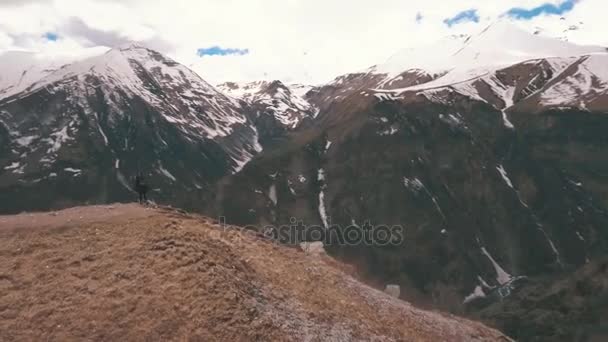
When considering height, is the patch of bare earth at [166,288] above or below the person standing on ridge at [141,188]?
below

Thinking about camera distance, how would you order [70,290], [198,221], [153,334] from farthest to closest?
[198,221]
[70,290]
[153,334]

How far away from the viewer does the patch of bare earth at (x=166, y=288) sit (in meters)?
28.0

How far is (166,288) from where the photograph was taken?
29.5m

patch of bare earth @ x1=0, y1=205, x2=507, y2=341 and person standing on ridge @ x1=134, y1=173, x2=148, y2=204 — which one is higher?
person standing on ridge @ x1=134, y1=173, x2=148, y2=204

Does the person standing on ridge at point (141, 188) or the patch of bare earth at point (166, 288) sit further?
the person standing on ridge at point (141, 188)

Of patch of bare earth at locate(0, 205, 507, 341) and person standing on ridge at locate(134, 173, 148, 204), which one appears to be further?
person standing on ridge at locate(134, 173, 148, 204)

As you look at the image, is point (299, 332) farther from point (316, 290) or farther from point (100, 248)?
point (100, 248)

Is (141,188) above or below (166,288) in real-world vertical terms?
above

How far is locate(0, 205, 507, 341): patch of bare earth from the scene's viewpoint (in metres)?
28.0

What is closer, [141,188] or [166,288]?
[166,288]

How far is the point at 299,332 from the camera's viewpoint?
3020cm

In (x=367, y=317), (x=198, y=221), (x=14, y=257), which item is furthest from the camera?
(x=198, y=221)

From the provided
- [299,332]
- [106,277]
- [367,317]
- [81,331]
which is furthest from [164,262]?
[367,317]

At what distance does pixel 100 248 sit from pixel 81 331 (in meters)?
5.89
